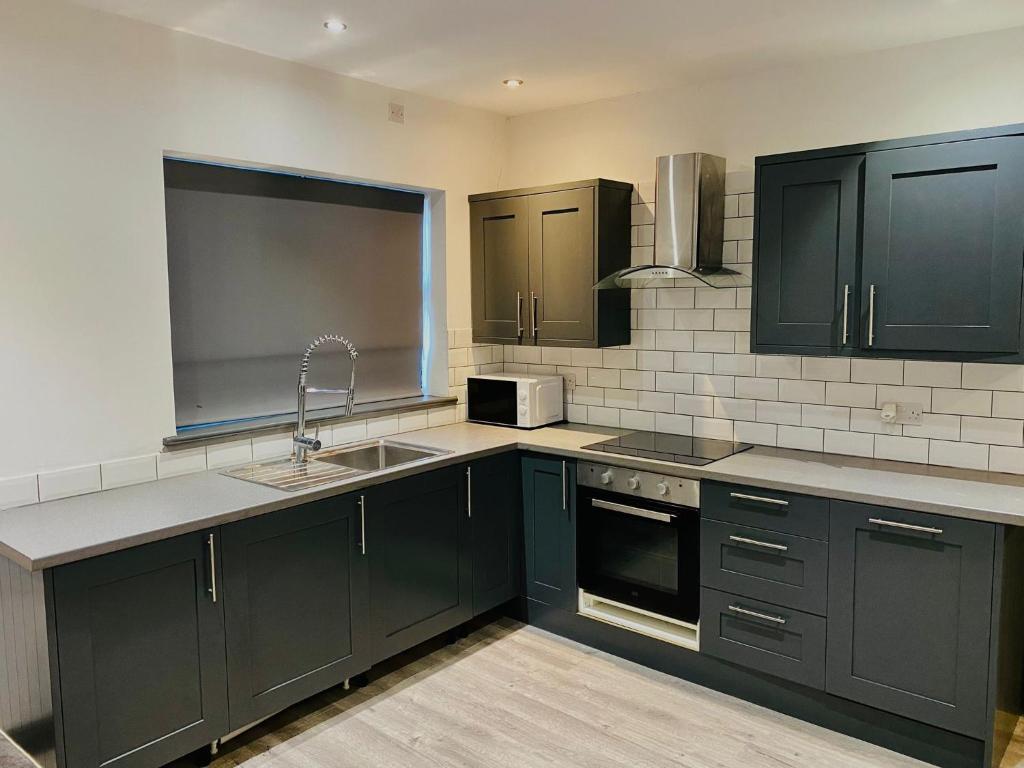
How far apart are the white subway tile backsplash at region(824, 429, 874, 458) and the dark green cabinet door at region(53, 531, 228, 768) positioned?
2.56 metres

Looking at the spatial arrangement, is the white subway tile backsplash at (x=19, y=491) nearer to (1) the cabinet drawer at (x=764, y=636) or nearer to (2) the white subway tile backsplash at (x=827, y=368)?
(1) the cabinet drawer at (x=764, y=636)

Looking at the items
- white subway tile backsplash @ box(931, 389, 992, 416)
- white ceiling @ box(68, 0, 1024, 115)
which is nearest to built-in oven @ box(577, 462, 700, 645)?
white subway tile backsplash @ box(931, 389, 992, 416)

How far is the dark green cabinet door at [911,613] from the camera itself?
2568 millimetres

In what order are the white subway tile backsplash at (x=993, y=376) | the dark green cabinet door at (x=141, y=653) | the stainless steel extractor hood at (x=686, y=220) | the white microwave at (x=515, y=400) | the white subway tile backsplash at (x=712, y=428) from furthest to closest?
the white microwave at (x=515, y=400)
the white subway tile backsplash at (x=712, y=428)
the stainless steel extractor hood at (x=686, y=220)
the white subway tile backsplash at (x=993, y=376)
the dark green cabinet door at (x=141, y=653)

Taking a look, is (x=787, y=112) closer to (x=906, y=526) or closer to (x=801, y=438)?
(x=801, y=438)

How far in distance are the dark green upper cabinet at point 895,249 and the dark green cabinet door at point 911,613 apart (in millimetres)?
652

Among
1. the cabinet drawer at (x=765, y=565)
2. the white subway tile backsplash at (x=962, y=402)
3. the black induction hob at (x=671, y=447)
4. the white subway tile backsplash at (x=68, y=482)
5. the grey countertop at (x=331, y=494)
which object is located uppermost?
the white subway tile backsplash at (x=962, y=402)

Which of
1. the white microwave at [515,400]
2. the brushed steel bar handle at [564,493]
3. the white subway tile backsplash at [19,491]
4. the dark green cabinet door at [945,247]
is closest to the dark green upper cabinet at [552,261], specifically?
the white microwave at [515,400]

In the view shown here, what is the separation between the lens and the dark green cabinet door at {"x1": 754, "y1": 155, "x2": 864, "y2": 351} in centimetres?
298

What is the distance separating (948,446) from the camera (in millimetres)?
3131

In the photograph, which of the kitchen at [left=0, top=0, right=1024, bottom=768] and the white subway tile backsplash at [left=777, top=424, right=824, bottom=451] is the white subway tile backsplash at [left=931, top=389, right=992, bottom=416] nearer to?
the kitchen at [left=0, top=0, right=1024, bottom=768]

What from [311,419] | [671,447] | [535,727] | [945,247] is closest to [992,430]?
[945,247]

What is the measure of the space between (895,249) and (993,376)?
2.20 ft

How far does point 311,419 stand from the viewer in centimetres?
360
